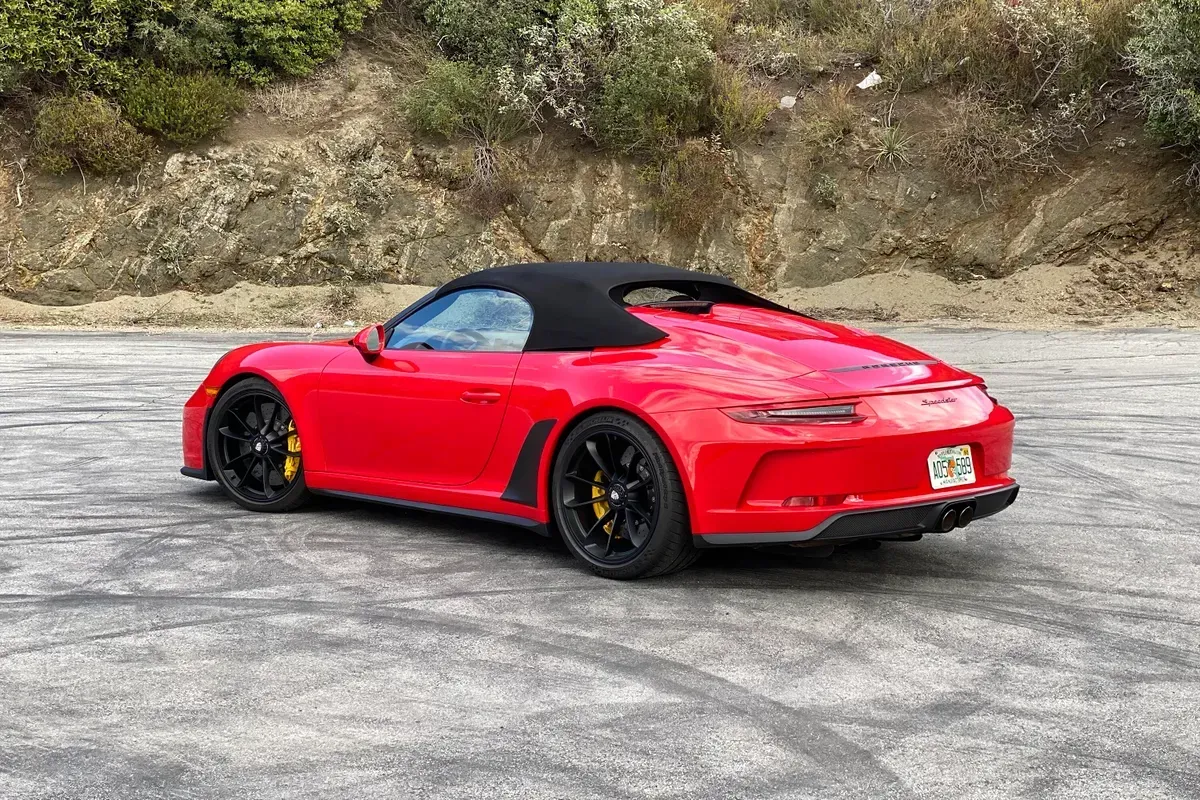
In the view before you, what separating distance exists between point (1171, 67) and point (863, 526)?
1858cm

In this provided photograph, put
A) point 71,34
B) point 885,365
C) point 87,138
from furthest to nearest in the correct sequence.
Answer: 1. point 71,34
2. point 87,138
3. point 885,365

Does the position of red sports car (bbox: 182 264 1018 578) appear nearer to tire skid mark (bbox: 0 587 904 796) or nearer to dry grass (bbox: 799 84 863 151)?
tire skid mark (bbox: 0 587 904 796)

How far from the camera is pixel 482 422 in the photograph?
19.8ft

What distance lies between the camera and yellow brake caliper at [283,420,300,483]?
276 inches

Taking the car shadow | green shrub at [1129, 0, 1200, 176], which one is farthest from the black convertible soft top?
green shrub at [1129, 0, 1200, 176]

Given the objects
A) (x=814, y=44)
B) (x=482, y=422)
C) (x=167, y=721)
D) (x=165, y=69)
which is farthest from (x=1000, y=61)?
(x=167, y=721)

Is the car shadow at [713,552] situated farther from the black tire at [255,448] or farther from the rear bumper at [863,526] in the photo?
the rear bumper at [863,526]

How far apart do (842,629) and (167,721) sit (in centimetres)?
236

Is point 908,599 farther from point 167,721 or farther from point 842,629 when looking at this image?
point 167,721

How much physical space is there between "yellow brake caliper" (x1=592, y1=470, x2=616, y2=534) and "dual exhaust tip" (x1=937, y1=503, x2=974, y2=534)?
1.32 meters

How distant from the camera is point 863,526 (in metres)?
5.16

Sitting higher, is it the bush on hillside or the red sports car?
the bush on hillside

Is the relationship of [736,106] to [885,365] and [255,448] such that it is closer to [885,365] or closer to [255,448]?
[255,448]

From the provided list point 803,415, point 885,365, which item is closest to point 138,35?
point 885,365
